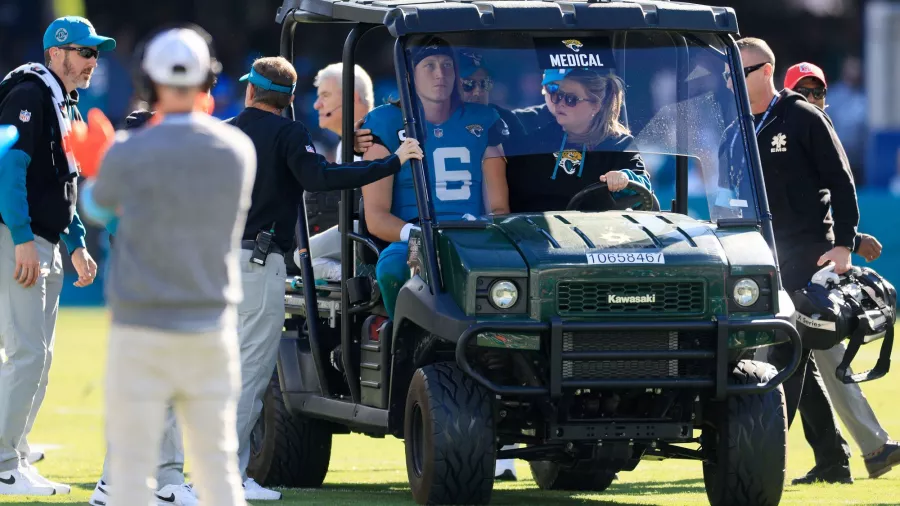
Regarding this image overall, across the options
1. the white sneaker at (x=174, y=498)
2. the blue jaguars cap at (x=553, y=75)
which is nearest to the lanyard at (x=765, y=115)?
the blue jaguars cap at (x=553, y=75)

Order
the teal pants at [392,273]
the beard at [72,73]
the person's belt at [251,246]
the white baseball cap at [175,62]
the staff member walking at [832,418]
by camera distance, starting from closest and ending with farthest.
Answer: the white baseball cap at [175,62] < the teal pants at [392,273] < the person's belt at [251,246] < the beard at [72,73] < the staff member walking at [832,418]

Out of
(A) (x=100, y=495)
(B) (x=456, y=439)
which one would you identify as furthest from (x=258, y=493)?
(B) (x=456, y=439)

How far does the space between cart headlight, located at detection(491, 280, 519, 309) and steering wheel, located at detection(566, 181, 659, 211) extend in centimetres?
97

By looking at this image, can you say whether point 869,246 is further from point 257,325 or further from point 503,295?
point 257,325

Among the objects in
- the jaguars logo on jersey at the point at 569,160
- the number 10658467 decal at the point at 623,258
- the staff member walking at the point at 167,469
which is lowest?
the staff member walking at the point at 167,469

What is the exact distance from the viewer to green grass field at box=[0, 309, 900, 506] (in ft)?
28.7

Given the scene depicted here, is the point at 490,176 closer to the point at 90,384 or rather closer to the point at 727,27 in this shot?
the point at 727,27

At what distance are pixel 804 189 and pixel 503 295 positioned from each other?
8.51ft

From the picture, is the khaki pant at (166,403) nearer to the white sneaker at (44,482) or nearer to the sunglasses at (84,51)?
the white sneaker at (44,482)

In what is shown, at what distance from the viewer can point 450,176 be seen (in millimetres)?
8188

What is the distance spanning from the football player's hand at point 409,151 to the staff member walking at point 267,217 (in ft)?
1.31

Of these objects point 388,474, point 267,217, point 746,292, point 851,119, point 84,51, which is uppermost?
point 84,51

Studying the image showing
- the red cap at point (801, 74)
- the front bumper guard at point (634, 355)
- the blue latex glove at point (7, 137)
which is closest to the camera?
the front bumper guard at point (634, 355)

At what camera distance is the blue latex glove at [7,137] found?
28.0 ft
